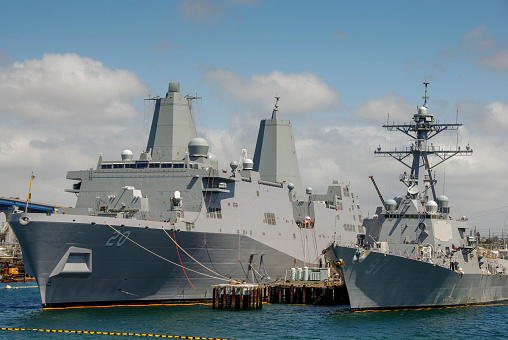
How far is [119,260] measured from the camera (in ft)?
94.5

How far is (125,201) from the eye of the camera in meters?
32.8

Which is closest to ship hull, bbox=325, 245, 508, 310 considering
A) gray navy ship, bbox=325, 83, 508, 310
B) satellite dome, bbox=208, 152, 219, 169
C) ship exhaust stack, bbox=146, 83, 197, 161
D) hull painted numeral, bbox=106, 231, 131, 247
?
gray navy ship, bbox=325, 83, 508, 310

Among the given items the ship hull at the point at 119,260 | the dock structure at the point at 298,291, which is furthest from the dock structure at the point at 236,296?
the ship hull at the point at 119,260

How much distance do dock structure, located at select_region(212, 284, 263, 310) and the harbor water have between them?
0.49 metres

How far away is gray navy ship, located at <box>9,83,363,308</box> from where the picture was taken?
27906mm

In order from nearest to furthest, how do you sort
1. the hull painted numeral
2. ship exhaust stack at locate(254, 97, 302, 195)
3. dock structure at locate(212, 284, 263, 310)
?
the hull painted numeral → dock structure at locate(212, 284, 263, 310) → ship exhaust stack at locate(254, 97, 302, 195)

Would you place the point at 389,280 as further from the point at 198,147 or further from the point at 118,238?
the point at 198,147

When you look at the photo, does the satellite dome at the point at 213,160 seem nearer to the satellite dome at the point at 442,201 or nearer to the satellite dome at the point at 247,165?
the satellite dome at the point at 247,165

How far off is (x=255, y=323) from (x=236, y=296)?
138 inches

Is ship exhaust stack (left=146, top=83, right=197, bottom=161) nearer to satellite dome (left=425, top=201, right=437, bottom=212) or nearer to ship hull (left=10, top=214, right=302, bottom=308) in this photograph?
ship hull (left=10, top=214, right=302, bottom=308)

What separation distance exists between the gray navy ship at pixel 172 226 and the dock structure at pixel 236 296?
1.70 meters

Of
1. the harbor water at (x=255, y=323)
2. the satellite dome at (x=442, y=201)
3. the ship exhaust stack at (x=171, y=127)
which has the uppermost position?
the ship exhaust stack at (x=171, y=127)

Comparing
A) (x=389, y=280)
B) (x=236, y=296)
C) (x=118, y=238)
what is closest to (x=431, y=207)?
(x=389, y=280)

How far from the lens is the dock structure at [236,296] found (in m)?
30.4
